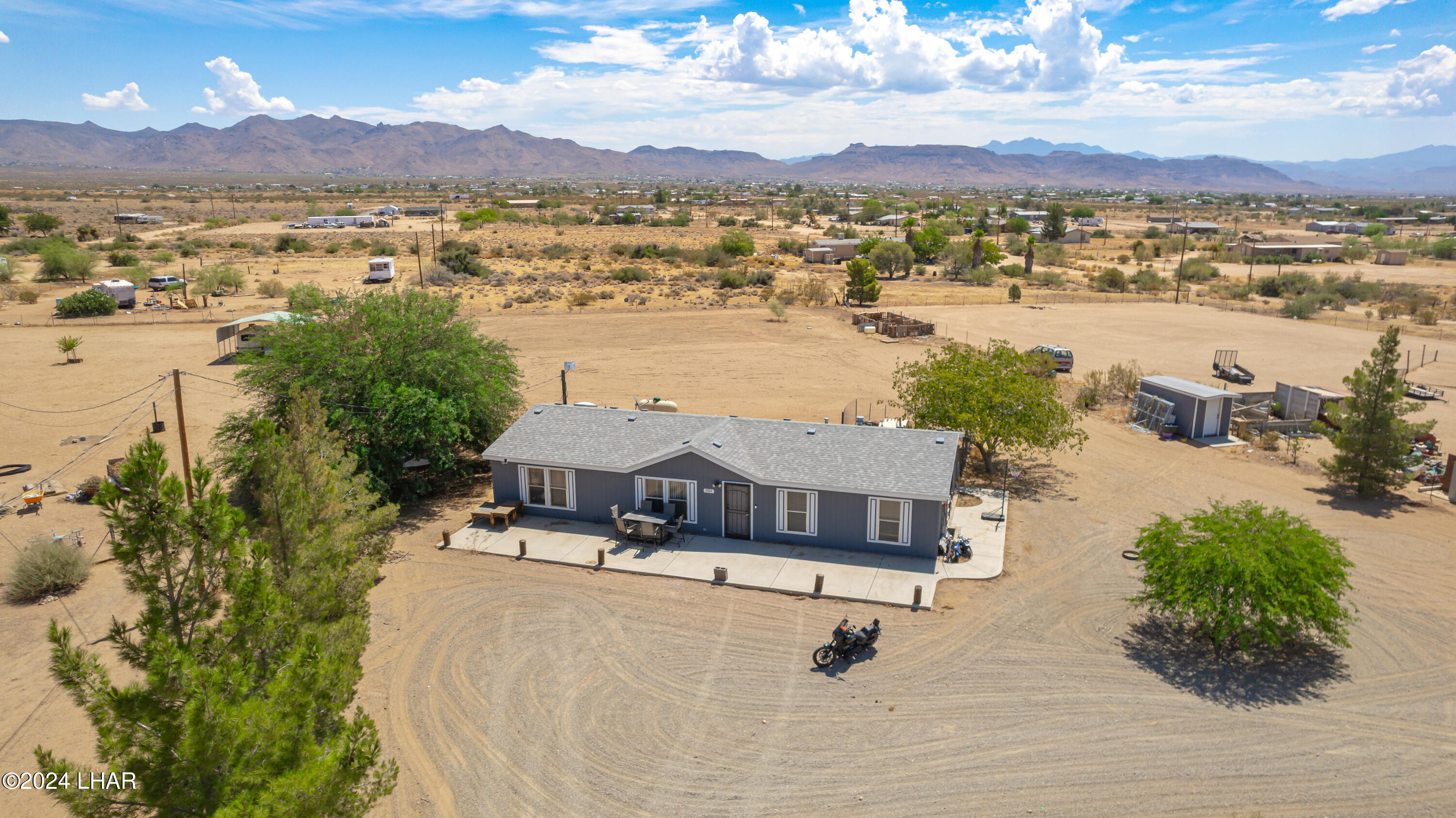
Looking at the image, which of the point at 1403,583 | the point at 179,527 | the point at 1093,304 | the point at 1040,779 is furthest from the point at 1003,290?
the point at 179,527

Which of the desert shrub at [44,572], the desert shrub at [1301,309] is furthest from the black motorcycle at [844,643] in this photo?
the desert shrub at [1301,309]

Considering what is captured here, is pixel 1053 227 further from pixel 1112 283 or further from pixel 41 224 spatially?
pixel 41 224

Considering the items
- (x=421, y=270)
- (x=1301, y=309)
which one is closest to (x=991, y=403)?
(x=1301, y=309)

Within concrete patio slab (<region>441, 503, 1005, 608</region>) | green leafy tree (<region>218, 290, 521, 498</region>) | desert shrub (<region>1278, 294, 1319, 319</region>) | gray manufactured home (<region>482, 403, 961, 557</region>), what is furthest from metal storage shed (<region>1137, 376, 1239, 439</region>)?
desert shrub (<region>1278, 294, 1319, 319</region>)

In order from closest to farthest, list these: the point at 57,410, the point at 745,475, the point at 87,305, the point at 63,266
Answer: the point at 745,475 → the point at 57,410 → the point at 87,305 → the point at 63,266

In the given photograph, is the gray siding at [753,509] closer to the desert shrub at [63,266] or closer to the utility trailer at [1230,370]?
the utility trailer at [1230,370]
